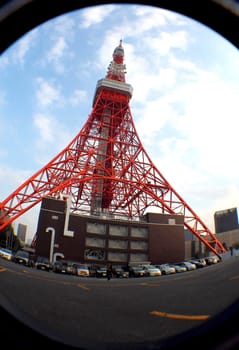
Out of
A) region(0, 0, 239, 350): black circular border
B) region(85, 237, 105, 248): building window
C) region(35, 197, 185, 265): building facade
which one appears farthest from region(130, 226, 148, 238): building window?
region(0, 0, 239, 350): black circular border

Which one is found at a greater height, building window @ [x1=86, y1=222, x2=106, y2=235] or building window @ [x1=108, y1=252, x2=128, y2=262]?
building window @ [x1=86, y1=222, x2=106, y2=235]

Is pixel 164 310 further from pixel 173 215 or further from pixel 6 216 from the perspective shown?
pixel 173 215

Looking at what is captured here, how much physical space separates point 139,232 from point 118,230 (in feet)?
6.56

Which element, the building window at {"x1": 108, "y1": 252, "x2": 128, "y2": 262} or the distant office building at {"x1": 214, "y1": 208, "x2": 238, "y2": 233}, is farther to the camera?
the building window at {"x1": 108, "y1": 252, "x2": 128, "y2": 262}

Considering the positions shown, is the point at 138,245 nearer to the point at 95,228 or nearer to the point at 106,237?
the point at 106,237

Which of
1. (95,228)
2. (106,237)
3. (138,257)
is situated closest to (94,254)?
(106,237)

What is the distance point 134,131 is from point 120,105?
4259 mm

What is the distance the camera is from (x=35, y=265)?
11.1m

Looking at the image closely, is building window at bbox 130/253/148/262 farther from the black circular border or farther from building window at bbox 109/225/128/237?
the black circular border

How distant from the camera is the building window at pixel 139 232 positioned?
2044 centimetres

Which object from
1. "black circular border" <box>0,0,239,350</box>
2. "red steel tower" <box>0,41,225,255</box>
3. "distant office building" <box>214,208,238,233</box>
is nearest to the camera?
"black circular border" <box>0,0,239,350</box>

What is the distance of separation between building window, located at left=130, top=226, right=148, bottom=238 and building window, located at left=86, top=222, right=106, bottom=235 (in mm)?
2745

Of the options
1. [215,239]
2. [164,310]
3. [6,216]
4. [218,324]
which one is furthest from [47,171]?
[218,324]

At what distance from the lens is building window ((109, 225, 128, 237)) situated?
2028 cm
